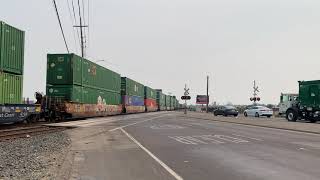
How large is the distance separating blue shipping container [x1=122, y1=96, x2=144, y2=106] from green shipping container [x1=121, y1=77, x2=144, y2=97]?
1.64 feet

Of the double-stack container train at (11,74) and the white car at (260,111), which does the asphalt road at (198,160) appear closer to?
the double-stack container train at (11,74)

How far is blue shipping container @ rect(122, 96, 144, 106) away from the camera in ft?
212

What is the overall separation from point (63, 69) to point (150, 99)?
165 ft

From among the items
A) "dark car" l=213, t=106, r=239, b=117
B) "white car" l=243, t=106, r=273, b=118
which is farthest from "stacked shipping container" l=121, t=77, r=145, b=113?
"white car" l=243, t=106, r=273, b=118

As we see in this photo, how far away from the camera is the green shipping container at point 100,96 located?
44344 mm

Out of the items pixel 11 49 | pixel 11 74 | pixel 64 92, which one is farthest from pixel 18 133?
pixel 64 92

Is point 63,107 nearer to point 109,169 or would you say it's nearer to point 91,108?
point 91,108

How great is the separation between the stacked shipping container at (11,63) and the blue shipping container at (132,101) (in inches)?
1387

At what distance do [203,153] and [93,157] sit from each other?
11.4ft

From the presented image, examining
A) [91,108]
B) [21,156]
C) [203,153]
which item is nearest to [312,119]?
[91,108]

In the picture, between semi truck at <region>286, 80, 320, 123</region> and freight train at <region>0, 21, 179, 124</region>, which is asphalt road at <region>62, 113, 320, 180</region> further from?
semi truck at <region>286, 80, 320, 123</region>

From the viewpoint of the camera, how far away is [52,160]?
49.0ft

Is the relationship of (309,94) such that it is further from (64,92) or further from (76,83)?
(64,92)

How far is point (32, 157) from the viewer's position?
1570 centimetres
